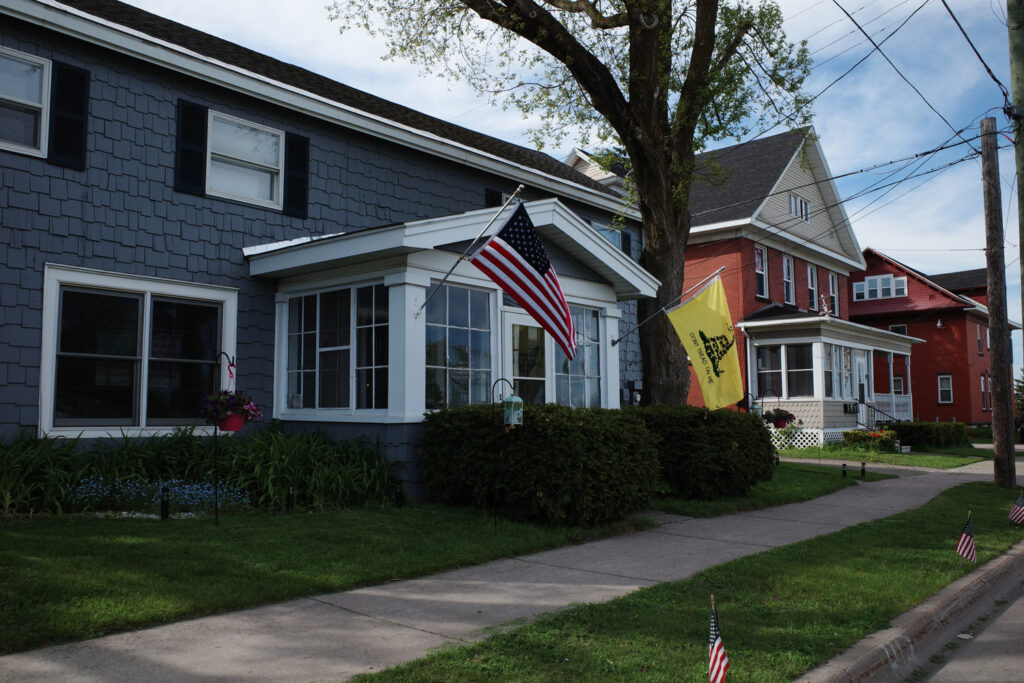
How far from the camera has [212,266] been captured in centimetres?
1109

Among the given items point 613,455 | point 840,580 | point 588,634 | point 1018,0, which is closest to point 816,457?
point 1018,0

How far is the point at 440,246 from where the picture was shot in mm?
10133

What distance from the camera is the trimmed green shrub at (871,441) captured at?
22.5 m

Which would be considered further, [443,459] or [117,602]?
[443,459]

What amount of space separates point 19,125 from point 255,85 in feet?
10.5

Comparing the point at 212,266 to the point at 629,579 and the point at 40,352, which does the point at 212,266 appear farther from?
the point at 629,579

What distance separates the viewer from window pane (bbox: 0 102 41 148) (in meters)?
9.41

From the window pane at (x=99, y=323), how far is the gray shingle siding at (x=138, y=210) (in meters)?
0.36

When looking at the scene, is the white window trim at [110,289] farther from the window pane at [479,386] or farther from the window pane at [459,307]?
the window pane at [479,386]

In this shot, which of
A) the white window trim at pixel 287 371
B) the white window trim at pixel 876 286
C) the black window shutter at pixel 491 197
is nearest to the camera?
the white window trim at pixel 287 371

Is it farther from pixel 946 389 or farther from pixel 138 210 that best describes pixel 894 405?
pixel 138 210

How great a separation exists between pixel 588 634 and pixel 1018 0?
13135 mm

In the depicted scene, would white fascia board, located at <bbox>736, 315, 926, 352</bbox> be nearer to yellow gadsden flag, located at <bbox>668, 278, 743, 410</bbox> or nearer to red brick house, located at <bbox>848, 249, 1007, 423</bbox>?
red brick house, located at <bbox>848, 249, 1007, 423</bbox>

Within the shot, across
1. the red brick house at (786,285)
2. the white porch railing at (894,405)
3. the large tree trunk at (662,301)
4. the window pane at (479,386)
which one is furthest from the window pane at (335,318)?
the white porch railing at (894,405)
